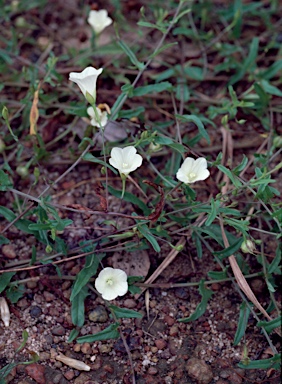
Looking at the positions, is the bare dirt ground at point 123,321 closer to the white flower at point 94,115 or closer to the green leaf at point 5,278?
the green leaf at point 5,278

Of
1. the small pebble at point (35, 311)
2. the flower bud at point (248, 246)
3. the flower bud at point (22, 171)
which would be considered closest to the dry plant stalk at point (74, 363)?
the small pebble at point (35, 311)

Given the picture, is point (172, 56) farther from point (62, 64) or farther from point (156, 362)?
point (156, 362)

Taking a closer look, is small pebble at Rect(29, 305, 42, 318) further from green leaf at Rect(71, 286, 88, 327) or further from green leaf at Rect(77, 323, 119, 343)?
green leaf at Rect(77, 323, 119, 343)

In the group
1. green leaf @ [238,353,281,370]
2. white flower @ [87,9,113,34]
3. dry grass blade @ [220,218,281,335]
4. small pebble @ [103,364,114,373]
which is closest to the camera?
green leaf @ [238,353,281,370]

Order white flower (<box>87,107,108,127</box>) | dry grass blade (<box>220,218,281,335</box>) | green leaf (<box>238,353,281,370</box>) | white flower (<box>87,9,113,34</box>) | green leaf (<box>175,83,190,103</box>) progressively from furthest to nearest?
white flower (<box>87,9,113,34</box>)
green leaf (<box>175,83,190,103</box>)
white flower (<box>87,107,108,127</box>)
dry grass blade (<box>220,218,281,335</box>)
green leaf (<box>238,353,281,370</box>)

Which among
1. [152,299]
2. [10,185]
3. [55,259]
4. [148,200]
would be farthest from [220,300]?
[10,185]

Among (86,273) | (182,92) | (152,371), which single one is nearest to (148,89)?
(182,92)

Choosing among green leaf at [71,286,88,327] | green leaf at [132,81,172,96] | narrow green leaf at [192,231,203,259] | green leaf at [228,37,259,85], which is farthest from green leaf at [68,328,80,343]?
green leaf at [228,37,259,85]
